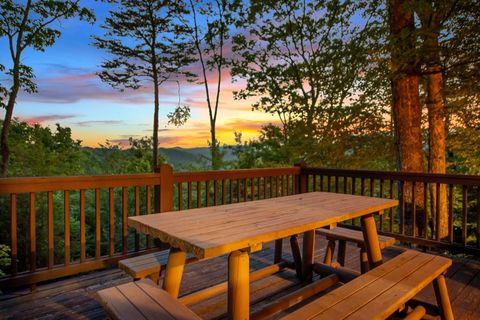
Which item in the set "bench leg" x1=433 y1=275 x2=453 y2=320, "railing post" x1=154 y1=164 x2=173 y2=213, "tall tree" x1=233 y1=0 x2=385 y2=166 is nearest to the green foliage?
"railing post" x1=154 y1=164 x2=173 y2=213

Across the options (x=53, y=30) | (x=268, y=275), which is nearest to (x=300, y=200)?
(x=268, y=275)

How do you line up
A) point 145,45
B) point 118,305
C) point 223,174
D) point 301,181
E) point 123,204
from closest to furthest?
1. point 118,305
2. point 123,204
3. point 223,174
4. point 301,181
5. point 145,45

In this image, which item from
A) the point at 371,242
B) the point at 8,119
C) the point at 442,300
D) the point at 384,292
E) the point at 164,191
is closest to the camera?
the point at 384,292

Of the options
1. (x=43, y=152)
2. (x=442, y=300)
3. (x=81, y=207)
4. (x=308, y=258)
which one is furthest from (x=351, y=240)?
(x=43, y=152)

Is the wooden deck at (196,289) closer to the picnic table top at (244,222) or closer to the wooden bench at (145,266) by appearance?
the wooden bench at (145,266)

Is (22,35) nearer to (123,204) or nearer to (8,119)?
(8,119)

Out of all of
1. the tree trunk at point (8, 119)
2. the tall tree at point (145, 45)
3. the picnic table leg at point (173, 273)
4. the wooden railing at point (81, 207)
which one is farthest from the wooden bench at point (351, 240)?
the tall tree at point (145, 45)

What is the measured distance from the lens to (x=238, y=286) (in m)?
1.62

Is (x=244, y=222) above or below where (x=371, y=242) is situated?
above

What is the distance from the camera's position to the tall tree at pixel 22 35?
8.27 meters

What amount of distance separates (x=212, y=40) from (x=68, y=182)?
12140 mm

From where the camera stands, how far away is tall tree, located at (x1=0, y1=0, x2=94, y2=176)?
827 centimetres

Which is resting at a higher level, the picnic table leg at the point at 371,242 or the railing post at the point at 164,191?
the railing post at the point at 164,191

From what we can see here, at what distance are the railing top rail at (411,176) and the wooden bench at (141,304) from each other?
3.30 m
